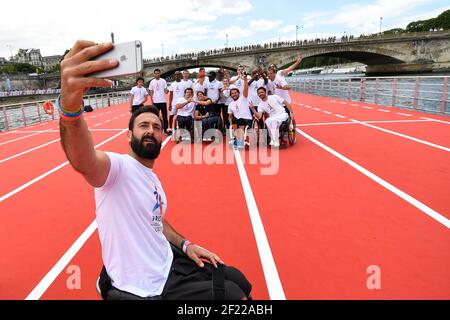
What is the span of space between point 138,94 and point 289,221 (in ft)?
25.5

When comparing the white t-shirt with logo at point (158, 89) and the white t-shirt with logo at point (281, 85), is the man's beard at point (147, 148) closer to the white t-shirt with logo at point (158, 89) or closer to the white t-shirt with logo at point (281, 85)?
the white t-shirt with logo at point (281, 85)

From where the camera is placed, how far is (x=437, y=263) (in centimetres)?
282

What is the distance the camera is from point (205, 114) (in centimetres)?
884

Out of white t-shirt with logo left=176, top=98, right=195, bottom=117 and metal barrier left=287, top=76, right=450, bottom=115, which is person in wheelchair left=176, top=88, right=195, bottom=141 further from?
metal barrier left=287, top=76, right=450, bottom=115

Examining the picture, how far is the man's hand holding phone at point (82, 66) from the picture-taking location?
1069mm

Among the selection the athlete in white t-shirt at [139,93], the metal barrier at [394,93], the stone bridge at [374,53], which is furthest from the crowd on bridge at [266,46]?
the athlete in white t-shirt at [139,93]

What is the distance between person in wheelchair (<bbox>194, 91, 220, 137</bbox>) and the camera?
28.0ft

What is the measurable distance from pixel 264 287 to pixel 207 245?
87 centimetres

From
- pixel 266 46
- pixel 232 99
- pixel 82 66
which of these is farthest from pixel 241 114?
pixel 266 46

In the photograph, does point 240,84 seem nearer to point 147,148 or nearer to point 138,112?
point 138,112

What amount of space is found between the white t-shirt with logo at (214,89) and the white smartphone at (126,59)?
25.3 ft

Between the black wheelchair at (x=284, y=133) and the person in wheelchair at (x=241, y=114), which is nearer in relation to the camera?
the black wheelchair at (x=284, y=133)

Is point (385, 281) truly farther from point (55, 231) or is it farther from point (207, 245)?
point (55, 231)
